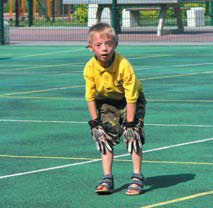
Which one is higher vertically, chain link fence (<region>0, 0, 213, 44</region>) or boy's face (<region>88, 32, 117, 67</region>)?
boy's face (<region>88, 32, 117, 67</region>)

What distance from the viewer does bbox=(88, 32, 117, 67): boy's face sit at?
6.51 m

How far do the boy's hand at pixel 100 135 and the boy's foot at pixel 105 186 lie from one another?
23 centimetres

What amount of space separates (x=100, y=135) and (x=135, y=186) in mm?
527

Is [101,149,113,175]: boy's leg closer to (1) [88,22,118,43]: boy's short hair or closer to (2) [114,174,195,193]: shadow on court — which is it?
(2) [114,174,195,193]: shadow on court

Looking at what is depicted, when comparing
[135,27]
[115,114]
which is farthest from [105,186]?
[135,27]

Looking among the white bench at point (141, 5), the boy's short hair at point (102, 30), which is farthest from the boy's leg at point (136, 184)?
the white bench at point (141, 5)

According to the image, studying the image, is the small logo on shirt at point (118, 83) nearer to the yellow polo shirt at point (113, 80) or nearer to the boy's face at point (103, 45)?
the yellow polo shirt at point (113, 80)

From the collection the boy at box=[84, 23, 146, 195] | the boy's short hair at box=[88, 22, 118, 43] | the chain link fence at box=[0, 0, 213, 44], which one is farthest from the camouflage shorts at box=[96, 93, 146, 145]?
the chain link fence at box=[0, 0, 213, 44]

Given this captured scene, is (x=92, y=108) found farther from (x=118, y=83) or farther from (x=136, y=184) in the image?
(x=136, y=184)

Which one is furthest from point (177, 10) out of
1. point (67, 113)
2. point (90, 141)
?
point (90, 141)

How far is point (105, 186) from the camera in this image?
22.0ft

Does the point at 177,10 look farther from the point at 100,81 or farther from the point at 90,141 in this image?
the point at 100,81

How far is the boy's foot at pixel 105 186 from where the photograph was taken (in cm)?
670

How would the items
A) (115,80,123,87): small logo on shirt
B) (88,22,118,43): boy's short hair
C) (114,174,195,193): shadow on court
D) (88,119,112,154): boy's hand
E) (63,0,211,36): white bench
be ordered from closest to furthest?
(88,22,118,43): boy's short hair, (115,80,123,87): small logo on shirt, (88,119,112,154): boy's hand, (114,174,195,193): shadow on court, (63,0,211,36): white bench
